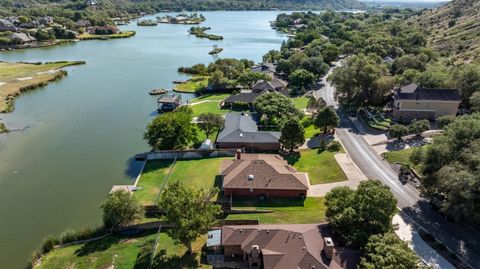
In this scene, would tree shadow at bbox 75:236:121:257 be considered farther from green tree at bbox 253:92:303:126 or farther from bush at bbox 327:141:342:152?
green tree at bbox 253:92:303:126

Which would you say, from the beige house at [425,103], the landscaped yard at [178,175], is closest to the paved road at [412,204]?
the beige house at [425,103]

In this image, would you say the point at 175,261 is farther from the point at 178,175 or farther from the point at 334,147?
the point at 334,147

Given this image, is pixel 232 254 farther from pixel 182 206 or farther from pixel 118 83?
pixel 118 83

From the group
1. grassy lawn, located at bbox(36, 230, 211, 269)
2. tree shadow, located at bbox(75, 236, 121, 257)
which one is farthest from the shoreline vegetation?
grassy lawn, located at bbox(36, 230, 211, 269)

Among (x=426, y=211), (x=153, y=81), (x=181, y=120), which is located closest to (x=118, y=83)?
(x=153, y=81)

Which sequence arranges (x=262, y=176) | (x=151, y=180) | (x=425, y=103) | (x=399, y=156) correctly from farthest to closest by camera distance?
(x=425, y=103) → (x=399, y=156) → (x=151, y=180) → (x=262, y=176)

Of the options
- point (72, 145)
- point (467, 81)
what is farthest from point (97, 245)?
point (467, 81)

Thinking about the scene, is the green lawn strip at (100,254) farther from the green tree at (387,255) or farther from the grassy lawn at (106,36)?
the grassy lawn at (106,36)
